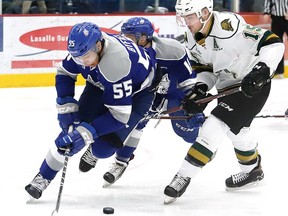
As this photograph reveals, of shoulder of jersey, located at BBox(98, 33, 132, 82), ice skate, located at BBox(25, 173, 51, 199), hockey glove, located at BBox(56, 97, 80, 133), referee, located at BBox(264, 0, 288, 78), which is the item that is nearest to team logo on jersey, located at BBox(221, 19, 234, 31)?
shoulder of jersey, located at BBox(98, 33, 132, 82)

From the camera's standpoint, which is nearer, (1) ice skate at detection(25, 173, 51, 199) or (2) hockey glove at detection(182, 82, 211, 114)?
(1) ice skate at detection(25, 173, 51, 199)

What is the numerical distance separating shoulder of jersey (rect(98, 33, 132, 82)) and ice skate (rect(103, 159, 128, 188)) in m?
0.76

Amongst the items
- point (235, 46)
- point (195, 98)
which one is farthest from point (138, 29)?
point (235, 46)

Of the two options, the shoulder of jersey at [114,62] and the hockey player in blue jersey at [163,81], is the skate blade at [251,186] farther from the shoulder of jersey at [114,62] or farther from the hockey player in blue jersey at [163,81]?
the shoulder of jersey at [114,62]

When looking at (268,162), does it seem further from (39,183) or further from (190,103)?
(39,183)

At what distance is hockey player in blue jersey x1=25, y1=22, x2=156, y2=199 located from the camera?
3404 millimetres

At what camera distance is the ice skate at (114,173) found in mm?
4023

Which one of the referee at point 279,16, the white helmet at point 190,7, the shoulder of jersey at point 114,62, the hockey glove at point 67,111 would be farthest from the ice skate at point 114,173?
the referee at point 279,16

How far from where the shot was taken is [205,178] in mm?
4230

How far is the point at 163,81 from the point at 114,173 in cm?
55

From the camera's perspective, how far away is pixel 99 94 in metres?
3.74

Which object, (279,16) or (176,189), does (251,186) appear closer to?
(176,189)

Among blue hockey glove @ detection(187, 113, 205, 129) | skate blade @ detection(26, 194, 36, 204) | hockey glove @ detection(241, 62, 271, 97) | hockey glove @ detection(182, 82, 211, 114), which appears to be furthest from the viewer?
blue hockey glove @ detection(187, 113, 205, 129)

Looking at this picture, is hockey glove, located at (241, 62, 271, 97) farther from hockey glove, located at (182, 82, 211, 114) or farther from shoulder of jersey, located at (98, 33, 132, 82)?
shoulder of jersey, located at (98, 33, 132, 82)
